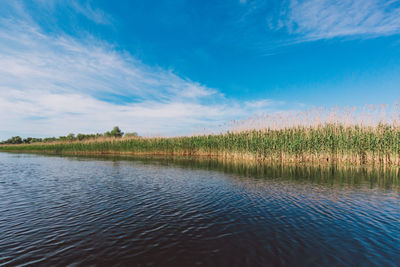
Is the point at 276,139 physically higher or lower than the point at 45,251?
higher

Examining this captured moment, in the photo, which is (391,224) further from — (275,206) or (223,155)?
(223,155)

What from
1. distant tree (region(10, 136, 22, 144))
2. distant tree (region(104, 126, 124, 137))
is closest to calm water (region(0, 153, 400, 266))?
distant tree (region(104, 126, 124, 137))

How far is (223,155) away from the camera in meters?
27.2

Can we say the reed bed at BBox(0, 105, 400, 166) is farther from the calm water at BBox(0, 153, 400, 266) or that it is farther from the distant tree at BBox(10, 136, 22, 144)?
the distant tree at BBox(10, 136, 22, 144)

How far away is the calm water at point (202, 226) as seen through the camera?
3.98 metres

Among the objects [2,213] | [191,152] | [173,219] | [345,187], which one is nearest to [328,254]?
[173,219]

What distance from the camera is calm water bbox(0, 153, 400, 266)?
3984 mm

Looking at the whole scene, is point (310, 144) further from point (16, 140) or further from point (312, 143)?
point (16, 140)

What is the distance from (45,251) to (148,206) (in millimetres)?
3290

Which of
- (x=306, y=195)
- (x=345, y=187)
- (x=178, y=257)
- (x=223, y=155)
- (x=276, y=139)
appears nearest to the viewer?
(x=178, y=257)

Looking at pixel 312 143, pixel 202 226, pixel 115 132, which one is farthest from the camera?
pixel 115 132

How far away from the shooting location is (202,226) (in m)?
5.44

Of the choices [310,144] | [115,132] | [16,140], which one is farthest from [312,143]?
[16,140]

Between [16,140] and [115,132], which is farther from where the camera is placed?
[16,140]
